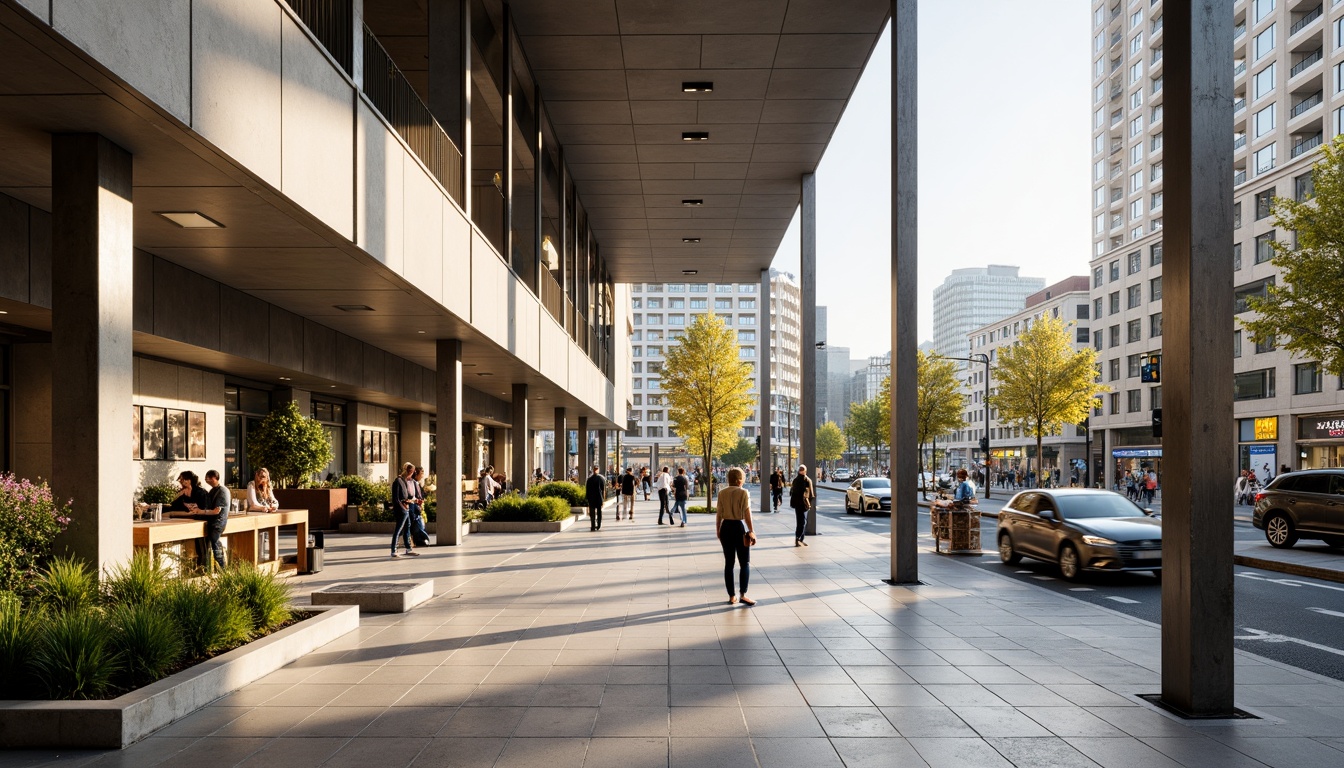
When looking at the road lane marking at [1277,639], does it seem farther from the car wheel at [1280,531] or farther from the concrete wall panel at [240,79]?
the concrete wall panel at [240,79]

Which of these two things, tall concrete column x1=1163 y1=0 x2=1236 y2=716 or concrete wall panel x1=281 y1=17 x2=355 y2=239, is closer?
tall concrete column x1=1163 y1=0 x2=1236 y2=716

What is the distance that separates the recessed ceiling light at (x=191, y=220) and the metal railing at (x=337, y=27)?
2344 millimetres

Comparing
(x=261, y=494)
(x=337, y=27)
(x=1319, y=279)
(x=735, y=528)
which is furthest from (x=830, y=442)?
(x=337, y=27)

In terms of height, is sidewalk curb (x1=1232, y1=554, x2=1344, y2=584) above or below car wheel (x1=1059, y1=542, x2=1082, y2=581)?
below

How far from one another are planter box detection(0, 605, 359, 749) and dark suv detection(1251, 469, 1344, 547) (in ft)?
65.5

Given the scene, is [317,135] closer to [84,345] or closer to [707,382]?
[84,345]

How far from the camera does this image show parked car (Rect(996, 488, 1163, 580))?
48.4 feet

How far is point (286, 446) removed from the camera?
70.0 feet

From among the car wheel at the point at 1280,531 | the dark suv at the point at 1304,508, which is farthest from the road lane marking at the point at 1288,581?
the car wheel at the point at 1280,531

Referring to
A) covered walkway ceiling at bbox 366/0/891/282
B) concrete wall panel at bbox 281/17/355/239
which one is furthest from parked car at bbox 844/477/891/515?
concrete wall panel at bbox 281/17/355/239

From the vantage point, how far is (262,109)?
8.66 metres

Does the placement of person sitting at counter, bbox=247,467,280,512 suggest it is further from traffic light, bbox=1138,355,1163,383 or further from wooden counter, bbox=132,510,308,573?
traffic light, bbox=1138,355,1163,383

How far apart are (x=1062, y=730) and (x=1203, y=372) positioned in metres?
2.76

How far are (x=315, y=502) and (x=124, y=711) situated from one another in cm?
1798
